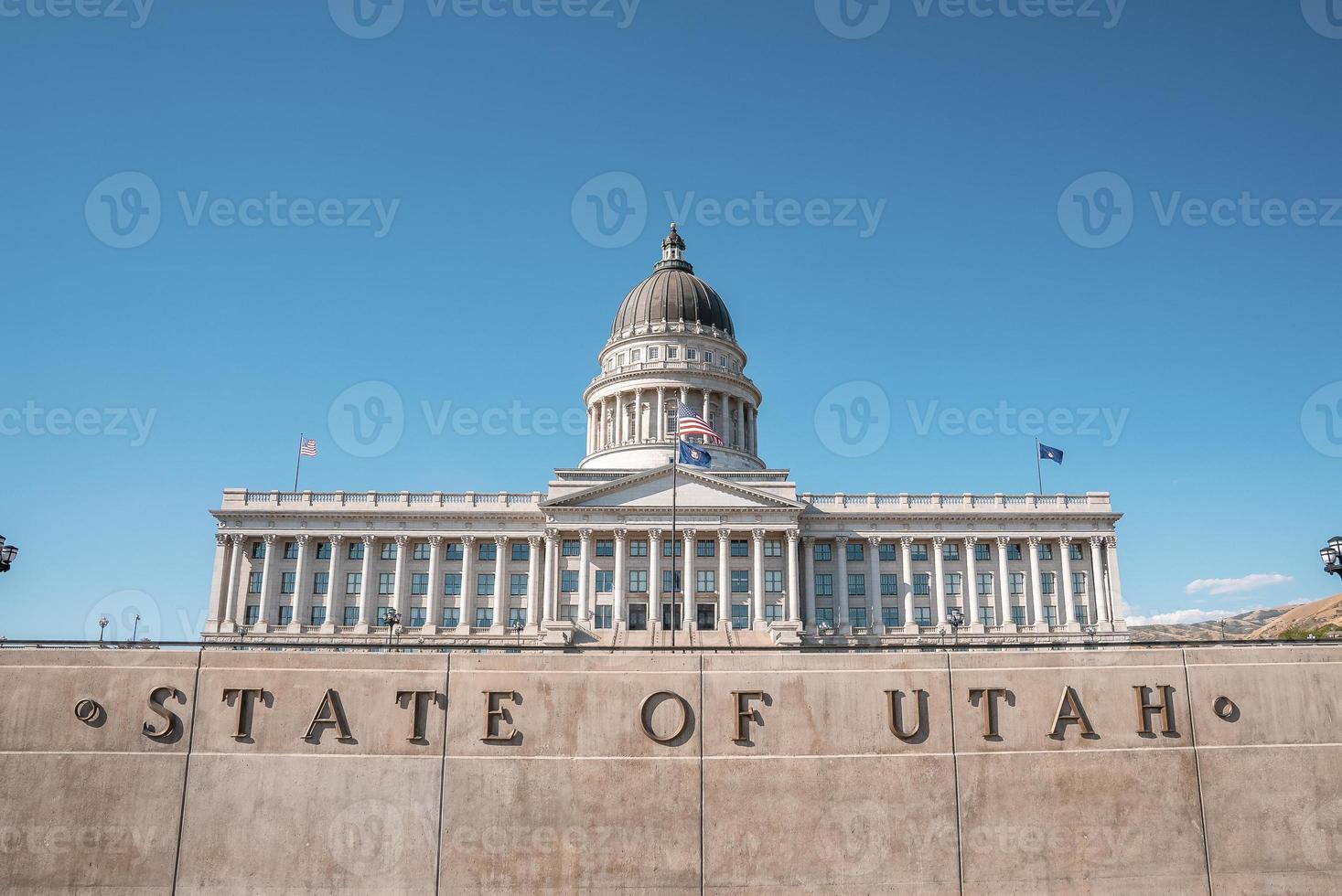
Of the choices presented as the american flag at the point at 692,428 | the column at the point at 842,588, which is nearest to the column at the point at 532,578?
the american flag at the point at 692,428

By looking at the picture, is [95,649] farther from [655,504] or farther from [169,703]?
[655,504]

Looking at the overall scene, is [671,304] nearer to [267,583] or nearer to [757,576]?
[757,576]

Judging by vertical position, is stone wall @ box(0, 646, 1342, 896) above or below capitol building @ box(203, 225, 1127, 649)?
below

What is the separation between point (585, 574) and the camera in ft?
248

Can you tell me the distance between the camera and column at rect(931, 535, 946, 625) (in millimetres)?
77875

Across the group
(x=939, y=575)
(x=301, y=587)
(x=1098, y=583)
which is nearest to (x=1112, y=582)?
(x=1098, y=583)

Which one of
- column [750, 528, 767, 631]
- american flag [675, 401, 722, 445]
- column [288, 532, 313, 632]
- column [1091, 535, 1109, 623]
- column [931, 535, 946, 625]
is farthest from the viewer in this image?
column [931, 535, 946, 625]

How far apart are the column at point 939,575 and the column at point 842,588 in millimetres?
7047

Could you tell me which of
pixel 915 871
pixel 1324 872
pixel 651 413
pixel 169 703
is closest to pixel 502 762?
pixel 169 703

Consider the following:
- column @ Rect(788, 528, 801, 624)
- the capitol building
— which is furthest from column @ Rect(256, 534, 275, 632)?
column @ Rect(788, 528, 801, 624)

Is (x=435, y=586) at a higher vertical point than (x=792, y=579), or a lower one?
lower

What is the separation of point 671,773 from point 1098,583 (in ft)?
224

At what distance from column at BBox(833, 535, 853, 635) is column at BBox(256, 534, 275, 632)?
1777 inches

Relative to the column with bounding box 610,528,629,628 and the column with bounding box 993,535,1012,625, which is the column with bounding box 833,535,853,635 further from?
the column with bounding box 610,528,629,628
